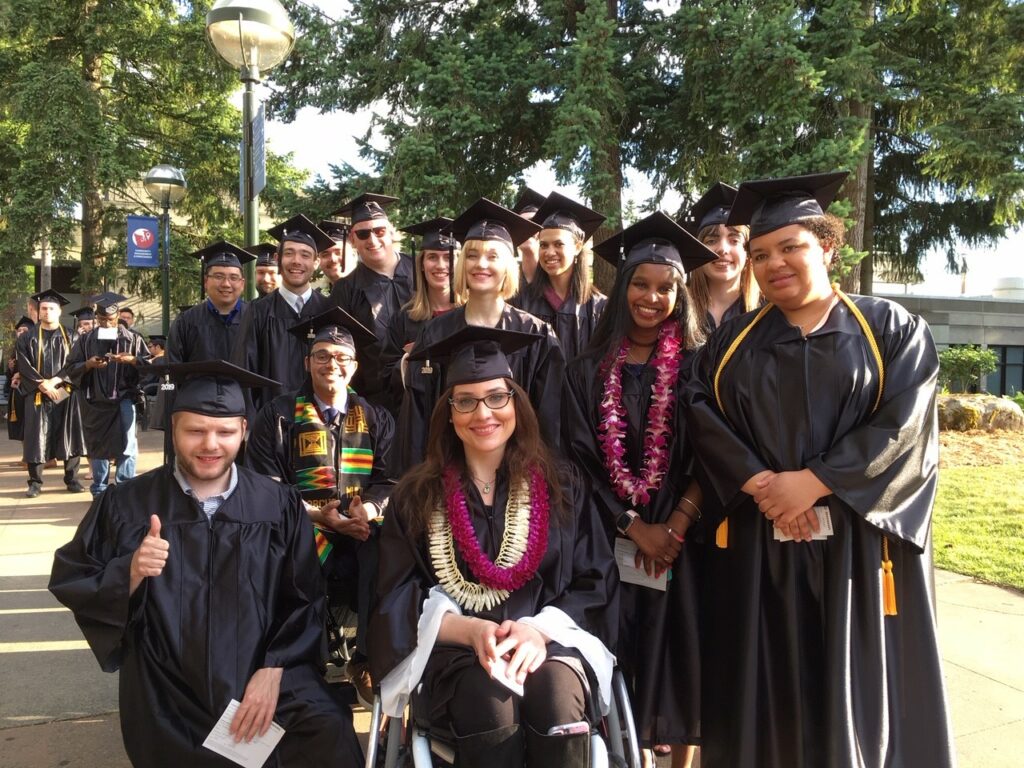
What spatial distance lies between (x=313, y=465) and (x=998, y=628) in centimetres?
418

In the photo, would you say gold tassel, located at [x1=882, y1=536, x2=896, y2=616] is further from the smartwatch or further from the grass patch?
the grass patch

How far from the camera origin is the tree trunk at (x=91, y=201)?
54.3 feet

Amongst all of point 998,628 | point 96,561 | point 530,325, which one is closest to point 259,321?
point 530,325

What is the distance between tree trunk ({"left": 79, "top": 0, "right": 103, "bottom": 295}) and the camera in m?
16.5

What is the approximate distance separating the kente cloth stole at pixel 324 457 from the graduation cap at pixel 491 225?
1.09m

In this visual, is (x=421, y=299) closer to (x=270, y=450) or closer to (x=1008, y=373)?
(x=270, y=450)

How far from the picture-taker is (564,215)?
174 inches

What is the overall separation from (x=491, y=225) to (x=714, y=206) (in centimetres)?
111

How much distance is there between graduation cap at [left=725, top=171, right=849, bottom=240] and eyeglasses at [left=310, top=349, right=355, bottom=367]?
1919 millimetres

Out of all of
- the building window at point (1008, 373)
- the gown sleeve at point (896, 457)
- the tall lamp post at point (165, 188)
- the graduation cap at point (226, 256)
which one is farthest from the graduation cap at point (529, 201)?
the building window at point (1008, 373)

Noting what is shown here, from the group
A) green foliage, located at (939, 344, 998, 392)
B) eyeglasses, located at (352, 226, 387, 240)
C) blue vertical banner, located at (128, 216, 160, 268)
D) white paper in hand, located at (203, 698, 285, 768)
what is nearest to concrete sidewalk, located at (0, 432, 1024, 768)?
white paper in hand, located at (203, 698, 285, 768)

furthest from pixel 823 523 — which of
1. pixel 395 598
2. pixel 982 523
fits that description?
pixel 982 523

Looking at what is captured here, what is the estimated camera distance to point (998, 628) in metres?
4.76

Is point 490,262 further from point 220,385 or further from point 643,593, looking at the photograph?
point 643,593
